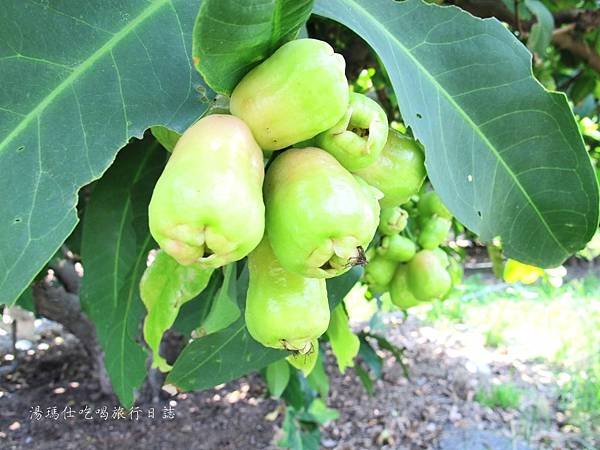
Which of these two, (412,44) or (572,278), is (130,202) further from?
(572,278)

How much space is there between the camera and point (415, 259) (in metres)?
1.30

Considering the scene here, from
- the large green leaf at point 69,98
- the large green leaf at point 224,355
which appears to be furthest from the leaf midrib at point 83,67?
the large green leaf at point 224,355

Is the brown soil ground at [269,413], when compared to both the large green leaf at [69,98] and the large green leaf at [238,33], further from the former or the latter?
the large green leaf at [238,33]

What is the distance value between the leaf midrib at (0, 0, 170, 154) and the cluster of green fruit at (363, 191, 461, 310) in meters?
0.66

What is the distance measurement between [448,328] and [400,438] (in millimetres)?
1774

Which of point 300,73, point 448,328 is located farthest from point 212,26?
point 448,328

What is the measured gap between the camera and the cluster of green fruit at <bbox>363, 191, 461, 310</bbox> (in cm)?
126

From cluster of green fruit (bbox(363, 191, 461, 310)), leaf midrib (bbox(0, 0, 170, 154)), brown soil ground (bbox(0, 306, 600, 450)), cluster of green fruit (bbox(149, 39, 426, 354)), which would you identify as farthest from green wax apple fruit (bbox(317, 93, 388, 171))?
brown soil ground (bbox(0, 306, 600, 450))

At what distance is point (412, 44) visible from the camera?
2.52 feet

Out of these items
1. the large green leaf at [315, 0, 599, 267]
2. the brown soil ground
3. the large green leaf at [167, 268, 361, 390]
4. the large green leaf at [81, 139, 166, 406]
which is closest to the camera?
the large green leaf at [315, 0, 599, 267]

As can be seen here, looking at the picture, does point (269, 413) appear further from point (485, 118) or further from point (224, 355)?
point (485, 118)

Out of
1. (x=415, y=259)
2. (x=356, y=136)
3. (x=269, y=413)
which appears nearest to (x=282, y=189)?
(x=356, y=136)

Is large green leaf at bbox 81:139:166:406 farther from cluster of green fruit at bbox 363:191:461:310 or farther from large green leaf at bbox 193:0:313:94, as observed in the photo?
large green leaf at bbox 193:0:313:94

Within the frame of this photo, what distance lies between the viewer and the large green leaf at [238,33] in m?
0.51
